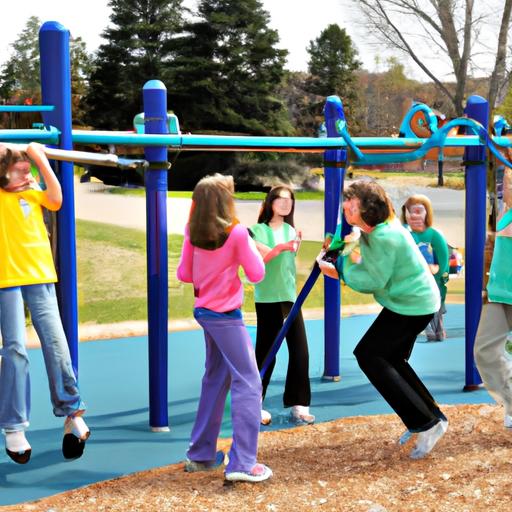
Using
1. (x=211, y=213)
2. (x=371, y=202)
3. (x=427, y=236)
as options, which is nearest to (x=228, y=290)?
(x=211, y=213)

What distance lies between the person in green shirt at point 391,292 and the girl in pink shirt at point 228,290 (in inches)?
23.5

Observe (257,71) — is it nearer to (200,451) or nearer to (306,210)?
(306,210)

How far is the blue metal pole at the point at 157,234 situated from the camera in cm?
526

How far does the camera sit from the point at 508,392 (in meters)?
5.12

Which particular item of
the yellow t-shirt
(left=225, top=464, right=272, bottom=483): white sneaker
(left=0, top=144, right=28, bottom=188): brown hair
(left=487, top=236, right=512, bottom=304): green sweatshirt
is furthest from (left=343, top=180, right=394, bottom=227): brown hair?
(left=0, top=144, right=28, bottom=188): brown hair

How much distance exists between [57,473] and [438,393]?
2.91 metres

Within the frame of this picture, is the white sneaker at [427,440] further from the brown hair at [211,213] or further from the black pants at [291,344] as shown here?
the brown hair at [211,213]

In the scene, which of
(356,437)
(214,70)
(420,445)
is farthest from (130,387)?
(214,70)

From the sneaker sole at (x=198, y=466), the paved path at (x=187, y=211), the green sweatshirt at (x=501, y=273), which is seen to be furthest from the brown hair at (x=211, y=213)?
the paved path at (x=187, y=211)

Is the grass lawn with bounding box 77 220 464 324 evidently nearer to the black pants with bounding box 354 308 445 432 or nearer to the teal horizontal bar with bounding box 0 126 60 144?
the black pants with bounding box 354 308 445 432

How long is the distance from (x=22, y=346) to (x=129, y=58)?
23522mm

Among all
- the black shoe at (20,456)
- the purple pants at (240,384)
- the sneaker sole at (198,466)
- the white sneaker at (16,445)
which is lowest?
the sneaker sole at (198,466)

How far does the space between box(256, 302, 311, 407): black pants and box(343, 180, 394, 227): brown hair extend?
48.3 inches

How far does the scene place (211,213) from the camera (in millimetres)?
4344
